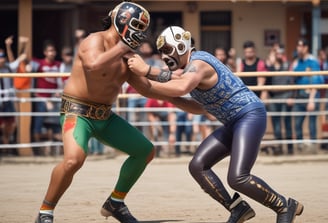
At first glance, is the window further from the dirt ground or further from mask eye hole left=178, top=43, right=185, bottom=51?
mask eye hole left=178, top=43, right=185, bottom=51

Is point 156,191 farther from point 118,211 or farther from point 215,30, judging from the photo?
point 215,30

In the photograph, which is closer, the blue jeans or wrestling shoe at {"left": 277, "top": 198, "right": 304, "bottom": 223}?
wrestling shoe at {"left": 277, "top": 198, "right": 304, "bottom": 223}

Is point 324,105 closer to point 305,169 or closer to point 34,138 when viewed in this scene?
point 305,169

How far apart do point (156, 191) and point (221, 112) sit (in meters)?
2.84

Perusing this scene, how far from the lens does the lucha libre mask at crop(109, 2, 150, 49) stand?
25.0 ft

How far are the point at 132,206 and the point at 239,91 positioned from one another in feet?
7.16

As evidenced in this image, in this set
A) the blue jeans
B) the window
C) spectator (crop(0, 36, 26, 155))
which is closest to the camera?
spectator (crop(0, 36, 26, 155))

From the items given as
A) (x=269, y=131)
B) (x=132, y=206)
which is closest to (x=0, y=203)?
(x=132, y=206)

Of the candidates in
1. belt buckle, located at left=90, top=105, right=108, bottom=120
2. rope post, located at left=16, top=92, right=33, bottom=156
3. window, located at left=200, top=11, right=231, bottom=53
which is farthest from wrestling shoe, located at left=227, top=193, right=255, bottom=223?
window, located at left=200, top=11, right=231, bottom=53

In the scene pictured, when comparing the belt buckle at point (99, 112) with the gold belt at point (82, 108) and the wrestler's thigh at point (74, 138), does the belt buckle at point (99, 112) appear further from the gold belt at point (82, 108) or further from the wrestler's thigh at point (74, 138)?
the wrestler's thigh at point (74, 138)

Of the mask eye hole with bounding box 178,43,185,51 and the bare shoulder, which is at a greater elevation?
the bare shoulder

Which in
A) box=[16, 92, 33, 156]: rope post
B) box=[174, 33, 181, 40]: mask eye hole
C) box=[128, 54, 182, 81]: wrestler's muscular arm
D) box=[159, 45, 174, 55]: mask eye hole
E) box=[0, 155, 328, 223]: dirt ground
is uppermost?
box=[174, 33, 181, 40]: mask eye hole

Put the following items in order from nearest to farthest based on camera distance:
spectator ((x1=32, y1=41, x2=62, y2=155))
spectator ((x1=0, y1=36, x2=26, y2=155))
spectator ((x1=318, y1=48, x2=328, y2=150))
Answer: spectator ((x1=0, y1=36, x2=26, y2=155)), spectator ((x1=32, y1=41, x2=62, y2=155)), spectator ((x1=318, y1=48, x2=328, y2=150))

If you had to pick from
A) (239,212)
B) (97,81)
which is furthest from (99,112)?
(239,212)
